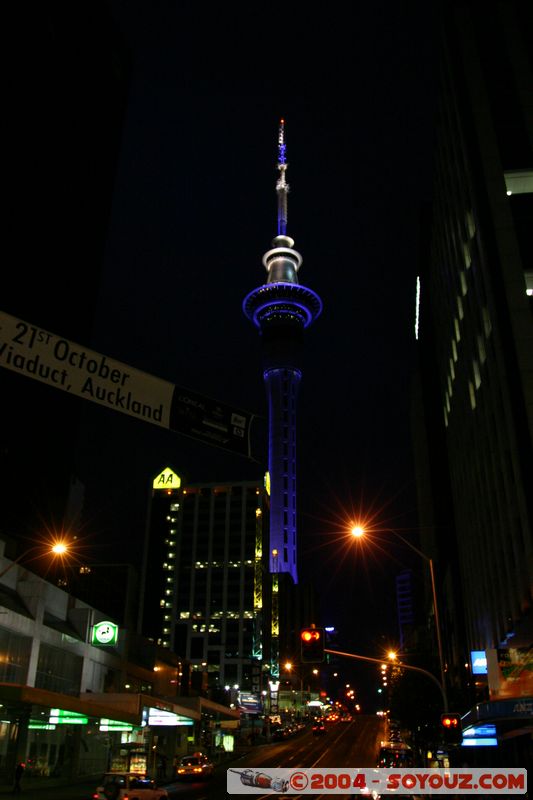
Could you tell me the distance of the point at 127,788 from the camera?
83.1 feet

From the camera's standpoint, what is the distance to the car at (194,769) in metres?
43.8

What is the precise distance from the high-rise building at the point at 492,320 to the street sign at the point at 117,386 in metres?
24.7

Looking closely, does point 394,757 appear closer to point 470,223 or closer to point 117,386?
point 470,223

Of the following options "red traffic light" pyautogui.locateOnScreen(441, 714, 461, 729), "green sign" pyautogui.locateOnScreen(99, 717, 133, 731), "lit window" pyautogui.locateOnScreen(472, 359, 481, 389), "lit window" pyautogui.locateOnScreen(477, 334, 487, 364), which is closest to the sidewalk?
"green sign" pyautogui.locateOnScreen(99, 717, 133, 731)

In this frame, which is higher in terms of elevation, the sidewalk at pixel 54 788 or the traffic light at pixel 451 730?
the traffic light at pixel 451 730

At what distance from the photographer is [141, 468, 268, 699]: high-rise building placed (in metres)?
172

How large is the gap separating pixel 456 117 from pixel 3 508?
2321 inches

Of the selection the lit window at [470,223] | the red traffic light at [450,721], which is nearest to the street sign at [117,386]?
the red traffic light at [450,721]

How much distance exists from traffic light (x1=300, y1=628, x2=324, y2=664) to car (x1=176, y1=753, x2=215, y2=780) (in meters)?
25.0

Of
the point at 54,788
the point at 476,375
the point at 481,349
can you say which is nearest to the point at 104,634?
the point at 54,788

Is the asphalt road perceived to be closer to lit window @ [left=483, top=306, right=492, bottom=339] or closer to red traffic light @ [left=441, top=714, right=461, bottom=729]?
red traffic light @ [left=441, top=714, right=461, bottom=729]

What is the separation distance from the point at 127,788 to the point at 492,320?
27359mm

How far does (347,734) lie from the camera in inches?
3255

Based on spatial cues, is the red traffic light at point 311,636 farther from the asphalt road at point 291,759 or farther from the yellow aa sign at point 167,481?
the yellow aa sign at point 167,481
